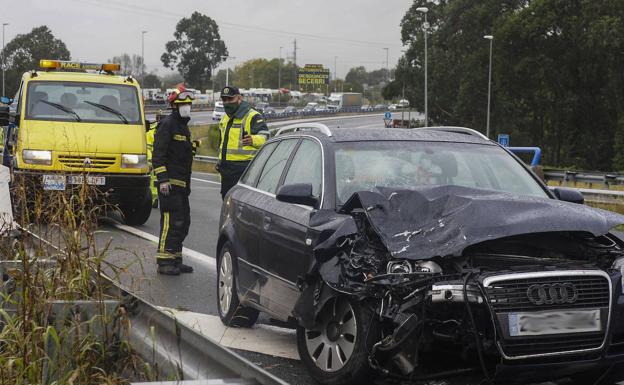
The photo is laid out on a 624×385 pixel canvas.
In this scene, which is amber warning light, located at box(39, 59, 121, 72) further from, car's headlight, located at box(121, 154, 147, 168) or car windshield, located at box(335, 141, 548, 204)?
car windshield, located at box(335, 141, 548, 204)

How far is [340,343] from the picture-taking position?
17.9 feet

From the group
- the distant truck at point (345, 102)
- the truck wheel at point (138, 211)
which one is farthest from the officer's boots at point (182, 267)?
the distant truck at point (345, 102)

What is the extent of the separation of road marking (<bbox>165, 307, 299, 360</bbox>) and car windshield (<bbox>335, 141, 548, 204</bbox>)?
1290mm

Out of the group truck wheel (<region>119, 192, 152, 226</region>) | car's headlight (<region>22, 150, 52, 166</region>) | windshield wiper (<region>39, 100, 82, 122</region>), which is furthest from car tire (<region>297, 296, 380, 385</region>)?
windshield wiper (<region>39, 100, 82, 122</region>)

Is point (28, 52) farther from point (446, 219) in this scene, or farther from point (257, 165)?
point (446, 219)

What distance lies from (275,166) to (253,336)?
4.20 feet

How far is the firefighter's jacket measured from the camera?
10.4m

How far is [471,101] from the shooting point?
7212 cm

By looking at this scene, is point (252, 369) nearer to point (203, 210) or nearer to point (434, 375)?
point (434, 375)

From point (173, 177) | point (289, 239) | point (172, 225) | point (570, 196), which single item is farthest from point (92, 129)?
point (570, 196)

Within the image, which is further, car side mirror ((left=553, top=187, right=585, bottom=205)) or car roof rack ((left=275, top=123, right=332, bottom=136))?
car roof rack ((left=275, top=123, right=332, bottom=136))

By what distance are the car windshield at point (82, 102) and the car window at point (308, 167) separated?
8.21 m

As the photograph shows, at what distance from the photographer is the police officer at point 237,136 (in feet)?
35.8

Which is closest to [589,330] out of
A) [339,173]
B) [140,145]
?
[339,173]
